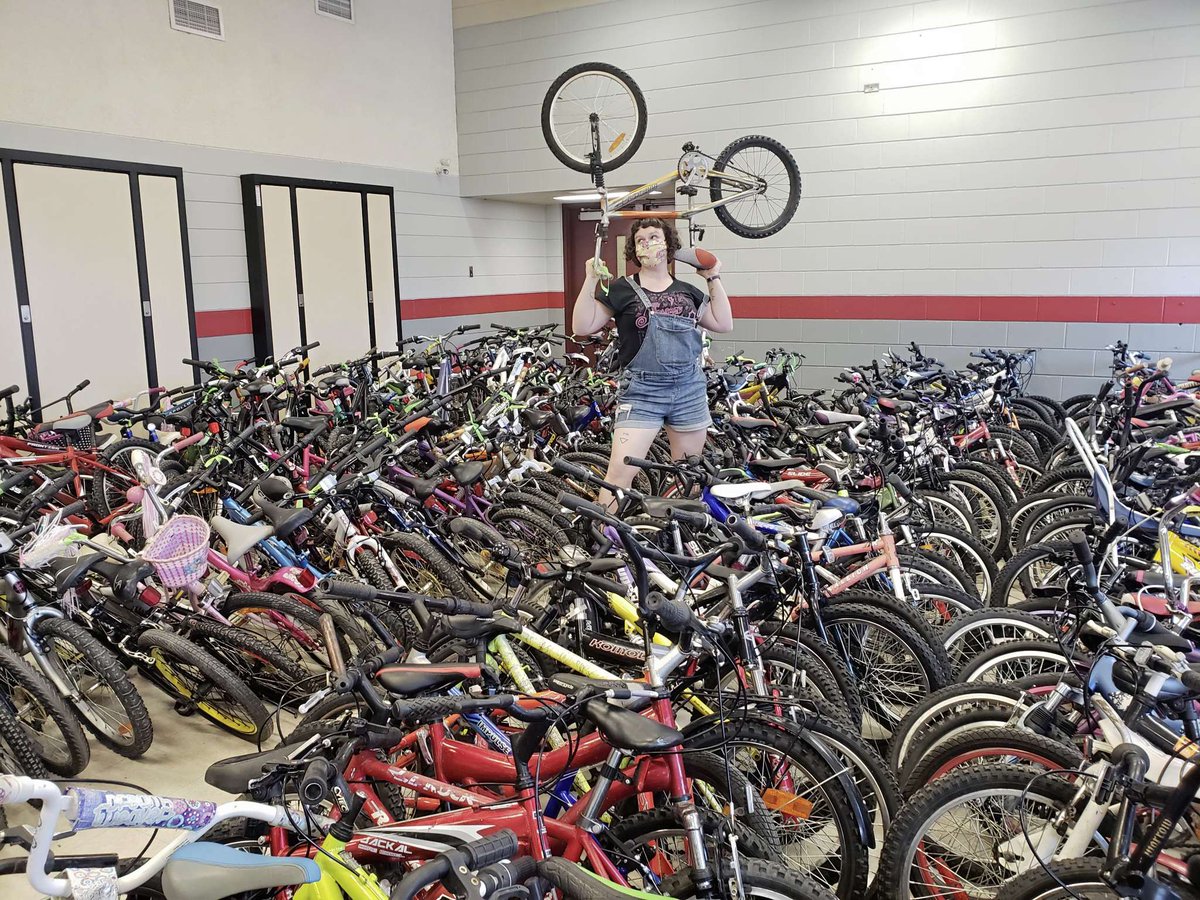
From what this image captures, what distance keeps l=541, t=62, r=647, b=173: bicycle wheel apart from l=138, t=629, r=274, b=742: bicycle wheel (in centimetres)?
308

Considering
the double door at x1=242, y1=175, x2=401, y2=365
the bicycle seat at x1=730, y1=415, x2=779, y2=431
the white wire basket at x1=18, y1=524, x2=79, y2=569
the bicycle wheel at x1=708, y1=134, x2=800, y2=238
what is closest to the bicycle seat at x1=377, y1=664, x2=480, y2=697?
the white wire basket at x1=18, y1=524, x2=79, y2=569

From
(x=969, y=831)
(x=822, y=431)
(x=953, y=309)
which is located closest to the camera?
(x=969, y=831)

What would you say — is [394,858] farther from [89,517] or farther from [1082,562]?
[89,517]

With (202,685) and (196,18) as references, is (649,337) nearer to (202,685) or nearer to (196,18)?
(202,685)

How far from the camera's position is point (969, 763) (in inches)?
63.9

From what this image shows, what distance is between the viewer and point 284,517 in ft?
8.67

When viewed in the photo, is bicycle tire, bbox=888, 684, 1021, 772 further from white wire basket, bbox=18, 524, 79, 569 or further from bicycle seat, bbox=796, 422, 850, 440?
white wire basket, bbox=18, 524, 79, 569

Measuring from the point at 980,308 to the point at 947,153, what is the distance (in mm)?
1199

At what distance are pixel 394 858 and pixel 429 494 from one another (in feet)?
5.95

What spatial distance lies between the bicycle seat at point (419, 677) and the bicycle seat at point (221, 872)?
1.15 feet

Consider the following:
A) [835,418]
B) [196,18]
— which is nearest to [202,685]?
[835,418]

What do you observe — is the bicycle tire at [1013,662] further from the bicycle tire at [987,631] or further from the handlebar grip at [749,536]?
the handlebar grip at [749,536]

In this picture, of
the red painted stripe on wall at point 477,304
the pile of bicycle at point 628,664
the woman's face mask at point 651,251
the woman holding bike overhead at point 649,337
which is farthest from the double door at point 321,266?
the woman's face mask at point 651,251

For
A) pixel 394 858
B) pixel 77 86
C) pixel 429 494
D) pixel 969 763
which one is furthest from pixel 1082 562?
pixel 77 86
